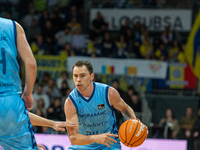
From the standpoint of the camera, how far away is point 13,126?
9.00 feet

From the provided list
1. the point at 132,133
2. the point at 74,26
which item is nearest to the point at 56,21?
the point at 74,26

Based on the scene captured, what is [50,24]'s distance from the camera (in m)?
11.9

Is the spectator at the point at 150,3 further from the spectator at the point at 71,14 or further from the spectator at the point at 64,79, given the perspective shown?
the spectator at the point at 64,79

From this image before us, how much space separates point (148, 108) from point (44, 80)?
3232 mm

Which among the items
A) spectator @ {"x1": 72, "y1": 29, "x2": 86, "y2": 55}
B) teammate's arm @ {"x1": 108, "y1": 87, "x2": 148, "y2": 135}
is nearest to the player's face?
teammate's arm @ {"x1": 108, "y1": 87, "x2": 148, "y2": 135}

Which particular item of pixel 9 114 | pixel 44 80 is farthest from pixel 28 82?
pixel 44 80

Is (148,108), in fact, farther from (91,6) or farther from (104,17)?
(91,6)

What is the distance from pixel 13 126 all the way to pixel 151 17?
10.3 metres

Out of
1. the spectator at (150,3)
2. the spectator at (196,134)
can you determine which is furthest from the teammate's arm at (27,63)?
the spectator at (150,3)

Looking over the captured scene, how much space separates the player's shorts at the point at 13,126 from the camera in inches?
107

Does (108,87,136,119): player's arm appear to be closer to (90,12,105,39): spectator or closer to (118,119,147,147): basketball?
(118,119,147,147): basketball

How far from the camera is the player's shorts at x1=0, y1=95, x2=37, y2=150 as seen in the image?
8.95 feet

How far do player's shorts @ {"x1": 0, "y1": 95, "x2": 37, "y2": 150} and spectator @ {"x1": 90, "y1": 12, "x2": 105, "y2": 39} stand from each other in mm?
9204

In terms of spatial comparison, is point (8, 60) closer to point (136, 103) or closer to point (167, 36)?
point (136, 103)
